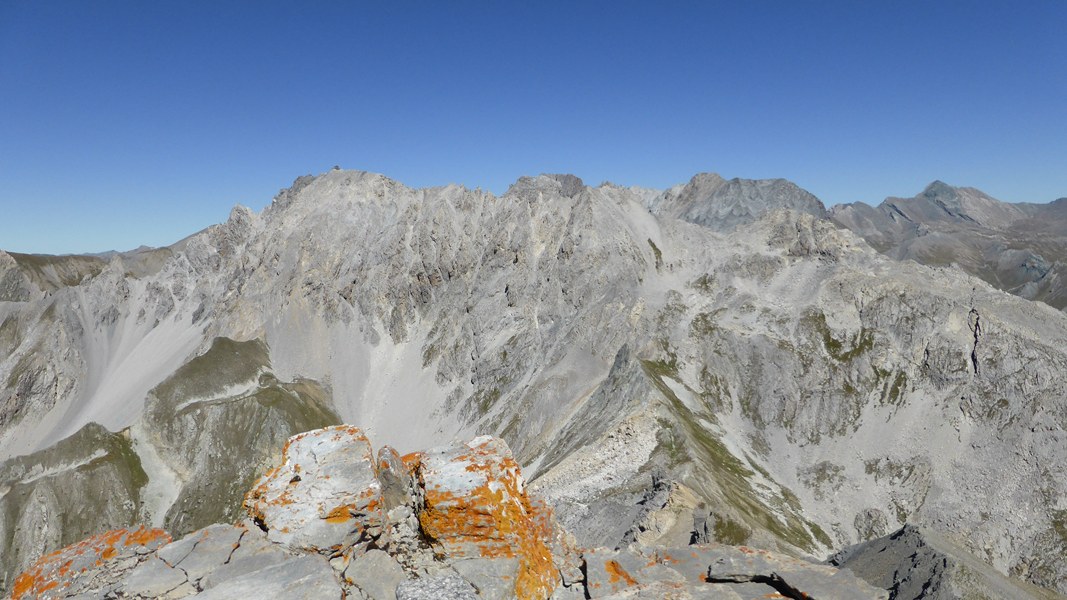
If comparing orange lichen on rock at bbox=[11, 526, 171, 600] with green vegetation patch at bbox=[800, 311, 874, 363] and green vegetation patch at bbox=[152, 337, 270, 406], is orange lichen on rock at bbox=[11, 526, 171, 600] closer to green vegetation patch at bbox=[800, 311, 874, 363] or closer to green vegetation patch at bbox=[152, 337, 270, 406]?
green vegetation patch at bbox=[800, 311, 874, 363]

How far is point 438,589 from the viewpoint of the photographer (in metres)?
11.2

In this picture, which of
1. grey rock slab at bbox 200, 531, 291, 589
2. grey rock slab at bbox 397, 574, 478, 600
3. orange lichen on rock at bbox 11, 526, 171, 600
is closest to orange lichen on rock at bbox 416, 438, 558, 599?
grey rock slab at bbox 397, 574, 478, 600

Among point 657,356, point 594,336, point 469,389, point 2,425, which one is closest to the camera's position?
point 657,356

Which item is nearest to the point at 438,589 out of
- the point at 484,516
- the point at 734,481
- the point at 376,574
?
the point at 376,574

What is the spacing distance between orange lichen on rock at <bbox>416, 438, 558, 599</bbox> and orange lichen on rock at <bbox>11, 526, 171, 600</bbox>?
669cm

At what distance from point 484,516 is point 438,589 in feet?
5.96

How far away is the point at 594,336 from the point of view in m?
122

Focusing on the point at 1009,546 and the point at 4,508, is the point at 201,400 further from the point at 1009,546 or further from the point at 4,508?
the point at 1009,546

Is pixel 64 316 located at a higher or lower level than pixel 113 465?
higher

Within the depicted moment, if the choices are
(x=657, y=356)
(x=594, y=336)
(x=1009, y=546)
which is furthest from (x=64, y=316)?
(x=1009, y=546)

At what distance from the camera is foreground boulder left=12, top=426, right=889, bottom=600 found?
37.1ft

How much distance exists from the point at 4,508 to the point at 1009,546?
165 meters

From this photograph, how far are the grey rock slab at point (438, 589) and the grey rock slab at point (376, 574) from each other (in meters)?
0.27

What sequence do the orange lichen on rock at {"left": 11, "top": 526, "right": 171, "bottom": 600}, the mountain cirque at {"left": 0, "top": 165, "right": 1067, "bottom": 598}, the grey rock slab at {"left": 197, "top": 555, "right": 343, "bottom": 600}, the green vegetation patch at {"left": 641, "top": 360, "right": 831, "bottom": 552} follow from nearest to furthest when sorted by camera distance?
the grey rock slab at {"left": 197, "top": 555, "right": 343, "bottom": 600} < the orange lichen on rock at {"left": 11, "top": 526, "right": 171, "bottom": 600} < the green vegetation patch at {"left": 641, "top": 360, "right": 831, "bottom": 552} < the mountain cirque at {"left": 0, "top": 165, "right": 1067, "bottom": 598}
